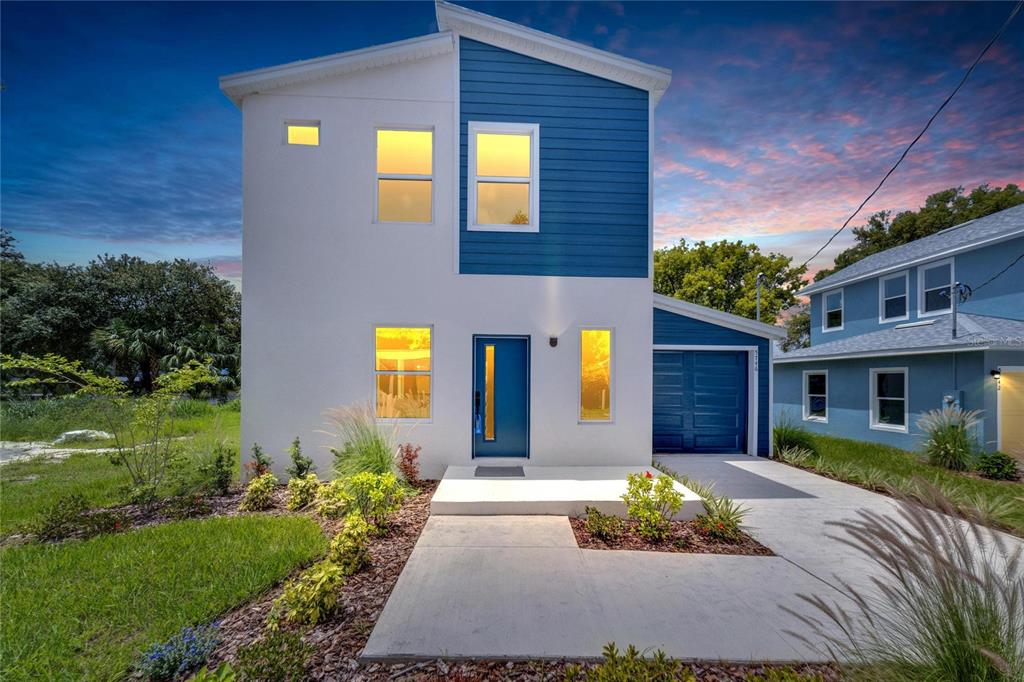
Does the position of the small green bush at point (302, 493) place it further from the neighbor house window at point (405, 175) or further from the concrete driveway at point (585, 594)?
the neighbor house window at point (405, 175)

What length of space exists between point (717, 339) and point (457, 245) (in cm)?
577

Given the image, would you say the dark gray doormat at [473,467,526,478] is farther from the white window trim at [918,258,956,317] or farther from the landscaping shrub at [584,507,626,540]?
the white window trim at [918,258,956,317]

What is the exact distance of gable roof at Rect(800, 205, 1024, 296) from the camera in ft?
31.5

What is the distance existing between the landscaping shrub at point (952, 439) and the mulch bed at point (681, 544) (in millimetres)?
7102

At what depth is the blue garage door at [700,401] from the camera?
331 inches

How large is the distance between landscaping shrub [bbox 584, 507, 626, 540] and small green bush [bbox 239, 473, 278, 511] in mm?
4034

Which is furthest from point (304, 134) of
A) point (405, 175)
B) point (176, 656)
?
point (176, 656)

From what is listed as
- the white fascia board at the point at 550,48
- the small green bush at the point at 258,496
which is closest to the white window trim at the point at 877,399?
the white fascia board at the point at 550,48

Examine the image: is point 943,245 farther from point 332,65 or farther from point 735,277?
point 735,277

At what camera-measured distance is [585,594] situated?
3.17 metres

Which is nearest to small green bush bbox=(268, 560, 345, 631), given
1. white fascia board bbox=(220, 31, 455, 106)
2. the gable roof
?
white fascia board bbox=(220, 31, 455, 106)

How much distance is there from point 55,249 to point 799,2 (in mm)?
19224

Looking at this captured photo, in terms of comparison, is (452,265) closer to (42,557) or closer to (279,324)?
(279,324)

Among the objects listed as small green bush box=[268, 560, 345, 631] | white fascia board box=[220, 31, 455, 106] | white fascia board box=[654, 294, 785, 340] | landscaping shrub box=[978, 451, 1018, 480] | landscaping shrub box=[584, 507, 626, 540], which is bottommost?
landscaping shrub box=[978, 451, 1018, 480]
